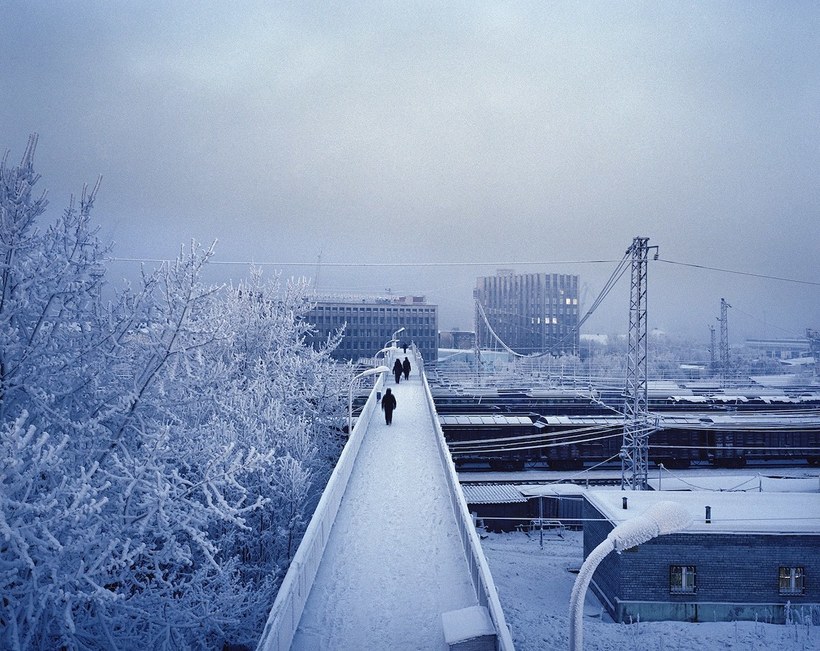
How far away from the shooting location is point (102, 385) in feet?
24.9

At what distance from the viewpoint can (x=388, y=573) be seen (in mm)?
6820

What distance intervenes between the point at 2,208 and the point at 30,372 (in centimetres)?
194

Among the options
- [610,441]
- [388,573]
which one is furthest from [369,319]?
[388,573]

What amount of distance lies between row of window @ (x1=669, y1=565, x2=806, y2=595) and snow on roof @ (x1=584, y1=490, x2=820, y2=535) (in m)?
0.95

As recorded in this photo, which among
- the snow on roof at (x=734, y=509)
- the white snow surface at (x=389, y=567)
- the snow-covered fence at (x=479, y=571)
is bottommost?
the snow on roof at (x=734, y=509)

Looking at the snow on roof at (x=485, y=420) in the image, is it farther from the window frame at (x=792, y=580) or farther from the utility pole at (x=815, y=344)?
the utility pole at (x=815, y=344)

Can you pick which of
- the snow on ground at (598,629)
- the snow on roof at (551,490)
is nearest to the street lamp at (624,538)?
the snow on ground at (598,629)

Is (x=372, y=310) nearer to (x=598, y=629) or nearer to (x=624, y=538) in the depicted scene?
(x=598, y=629)

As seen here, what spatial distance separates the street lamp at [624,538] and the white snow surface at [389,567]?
1.73 m

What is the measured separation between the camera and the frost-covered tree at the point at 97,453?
183 inches

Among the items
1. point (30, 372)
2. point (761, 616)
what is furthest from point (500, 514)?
point (30, 372)

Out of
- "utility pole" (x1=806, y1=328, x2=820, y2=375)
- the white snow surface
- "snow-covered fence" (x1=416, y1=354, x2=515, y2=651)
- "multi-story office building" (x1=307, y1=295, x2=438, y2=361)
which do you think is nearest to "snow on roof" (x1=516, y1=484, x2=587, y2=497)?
the white snow surface

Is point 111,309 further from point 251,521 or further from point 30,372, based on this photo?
point 251,521

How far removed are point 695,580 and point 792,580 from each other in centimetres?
220
